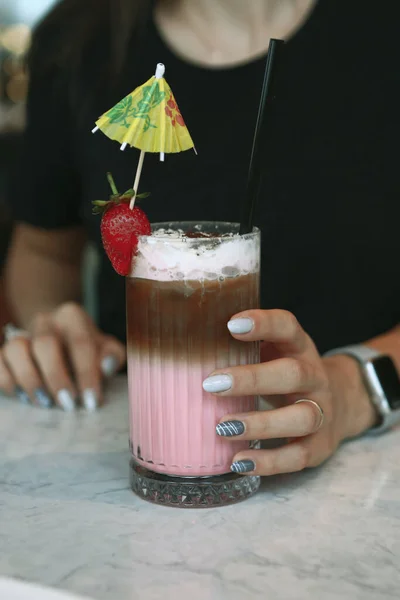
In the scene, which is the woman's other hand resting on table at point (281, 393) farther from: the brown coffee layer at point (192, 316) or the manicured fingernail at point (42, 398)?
the manicured fingernail at point (42, 398)

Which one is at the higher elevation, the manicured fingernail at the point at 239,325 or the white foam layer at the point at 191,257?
the white foam layer at the point at 191,257

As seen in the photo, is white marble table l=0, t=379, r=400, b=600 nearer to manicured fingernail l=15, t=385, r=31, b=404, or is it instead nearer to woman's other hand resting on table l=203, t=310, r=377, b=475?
woman's other hand resting on table l=203, t=310, r=377, b=475

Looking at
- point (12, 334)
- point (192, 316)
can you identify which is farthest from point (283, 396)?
point (12, 334)

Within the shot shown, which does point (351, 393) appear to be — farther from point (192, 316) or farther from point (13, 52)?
point (13, 52)

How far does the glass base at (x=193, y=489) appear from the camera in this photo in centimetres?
90

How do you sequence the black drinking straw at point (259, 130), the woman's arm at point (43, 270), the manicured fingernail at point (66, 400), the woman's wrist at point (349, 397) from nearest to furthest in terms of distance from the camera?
1. the black drinking straw at point (259, 130)
2. the woman's wrist at point (349, 397)
3. the manicured fingernail at point (66, 400)
4. the woman's arm at point (43, 270)

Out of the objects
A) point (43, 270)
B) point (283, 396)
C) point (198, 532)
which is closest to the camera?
point (198, 532)

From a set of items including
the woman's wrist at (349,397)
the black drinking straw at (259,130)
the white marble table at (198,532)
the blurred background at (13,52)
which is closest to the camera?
the white marble table at (198,532)

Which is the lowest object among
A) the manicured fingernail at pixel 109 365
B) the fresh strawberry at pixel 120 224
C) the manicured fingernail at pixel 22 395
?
the manicured fingernail at pixel 22 395

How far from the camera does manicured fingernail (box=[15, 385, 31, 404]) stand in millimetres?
1281

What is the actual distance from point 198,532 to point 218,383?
0.55ft

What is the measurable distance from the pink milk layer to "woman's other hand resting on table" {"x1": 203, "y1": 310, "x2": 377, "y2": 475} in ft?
0.08

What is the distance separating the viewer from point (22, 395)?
1.29 m

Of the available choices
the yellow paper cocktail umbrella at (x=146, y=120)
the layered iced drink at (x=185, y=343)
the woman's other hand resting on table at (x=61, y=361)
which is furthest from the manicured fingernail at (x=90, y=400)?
the yellow paper cocktail umbrella at (x=146, y=120)
